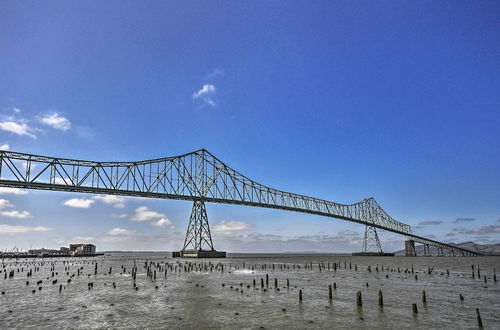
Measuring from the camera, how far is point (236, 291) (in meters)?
35.1

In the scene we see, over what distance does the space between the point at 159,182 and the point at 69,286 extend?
169 ft

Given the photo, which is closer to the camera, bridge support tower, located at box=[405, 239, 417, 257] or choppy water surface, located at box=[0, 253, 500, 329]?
choppy water surface, located at box=[0, 253, 500, 329]

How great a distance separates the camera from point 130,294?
33812 mm

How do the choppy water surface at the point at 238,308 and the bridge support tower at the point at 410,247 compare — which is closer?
the choppy water surface at the point at 238,308

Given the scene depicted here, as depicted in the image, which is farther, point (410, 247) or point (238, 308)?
point (410, 247)

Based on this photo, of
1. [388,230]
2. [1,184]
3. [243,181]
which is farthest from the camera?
[388,230]

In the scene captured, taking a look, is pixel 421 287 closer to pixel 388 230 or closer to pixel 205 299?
pixel 205 299

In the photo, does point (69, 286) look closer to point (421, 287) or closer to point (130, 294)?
point (130, 294)

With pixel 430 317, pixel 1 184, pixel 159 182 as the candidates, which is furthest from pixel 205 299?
pixel 159 182

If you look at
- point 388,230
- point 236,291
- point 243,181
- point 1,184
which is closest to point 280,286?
point 236,291

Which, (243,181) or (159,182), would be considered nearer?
(159,182)

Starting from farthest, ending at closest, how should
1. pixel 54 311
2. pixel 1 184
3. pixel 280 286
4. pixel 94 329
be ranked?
pixel 1 184 → pixel 280 286 → pixel 54 311 → pixel 94 329

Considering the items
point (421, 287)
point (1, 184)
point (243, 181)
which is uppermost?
point (243, 181)

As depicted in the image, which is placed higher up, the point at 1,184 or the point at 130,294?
the point at 1,184
